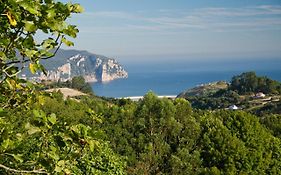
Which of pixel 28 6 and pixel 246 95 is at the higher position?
pixel 28 6

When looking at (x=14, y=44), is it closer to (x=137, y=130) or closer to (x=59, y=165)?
(x=59, y=165)

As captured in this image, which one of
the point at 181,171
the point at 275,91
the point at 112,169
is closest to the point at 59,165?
the point at 112,169

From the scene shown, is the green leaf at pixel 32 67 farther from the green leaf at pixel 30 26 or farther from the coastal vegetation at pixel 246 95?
the coastal vegetation at pixel 246 95

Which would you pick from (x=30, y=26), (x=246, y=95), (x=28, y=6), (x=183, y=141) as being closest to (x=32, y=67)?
(x=30, y=26)

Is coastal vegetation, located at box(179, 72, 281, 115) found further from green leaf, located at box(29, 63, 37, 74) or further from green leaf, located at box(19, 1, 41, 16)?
green leaf, located at box(19, 1, 41, 16)

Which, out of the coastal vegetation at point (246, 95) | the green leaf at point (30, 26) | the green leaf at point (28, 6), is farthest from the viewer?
the coastal vegetation at point (246, 95)

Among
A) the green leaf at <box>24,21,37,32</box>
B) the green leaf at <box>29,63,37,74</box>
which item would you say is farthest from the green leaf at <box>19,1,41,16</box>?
the green leaf at <box>29,63,37,74</box>

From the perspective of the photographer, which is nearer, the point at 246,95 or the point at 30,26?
the point at 30,26

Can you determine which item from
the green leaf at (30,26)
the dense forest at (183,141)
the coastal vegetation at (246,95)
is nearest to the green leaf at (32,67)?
the green leaf at (30,26)

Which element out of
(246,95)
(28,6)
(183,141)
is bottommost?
A: (246,95)

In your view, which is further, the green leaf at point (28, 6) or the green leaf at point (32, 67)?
the green leaf at point (32, 67)

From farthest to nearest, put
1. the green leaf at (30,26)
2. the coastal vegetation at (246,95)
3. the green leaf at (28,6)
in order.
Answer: the coastal vegetation at (246,95), the green leaf at (30,26), the green leaf at (28,6)

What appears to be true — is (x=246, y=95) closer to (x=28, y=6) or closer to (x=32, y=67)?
(x=32, y=67)

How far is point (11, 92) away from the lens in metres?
4.00
